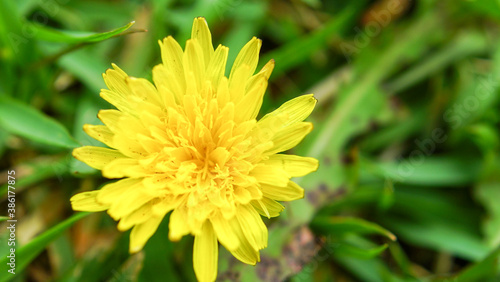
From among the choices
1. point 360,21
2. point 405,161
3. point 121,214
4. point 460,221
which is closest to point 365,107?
point 405,161

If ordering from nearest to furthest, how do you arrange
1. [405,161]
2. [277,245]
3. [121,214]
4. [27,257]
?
[121,214] → [27,257] → [277,245] → [405,161]

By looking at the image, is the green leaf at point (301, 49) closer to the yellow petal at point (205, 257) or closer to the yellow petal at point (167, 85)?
the yellow petal at point (167, 85)

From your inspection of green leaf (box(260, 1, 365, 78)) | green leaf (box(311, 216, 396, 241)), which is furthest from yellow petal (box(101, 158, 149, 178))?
green leaf (box(260, 1, 365, 78))

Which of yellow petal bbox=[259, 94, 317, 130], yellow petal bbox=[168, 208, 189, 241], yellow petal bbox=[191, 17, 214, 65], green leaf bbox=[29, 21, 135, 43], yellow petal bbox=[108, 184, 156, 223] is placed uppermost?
green leaf bbox=[29, 21, 135, 43]

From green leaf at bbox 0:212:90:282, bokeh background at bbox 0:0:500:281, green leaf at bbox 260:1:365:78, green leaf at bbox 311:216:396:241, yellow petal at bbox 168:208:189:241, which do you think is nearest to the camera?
yellow petal at bbox 168:208:189:241

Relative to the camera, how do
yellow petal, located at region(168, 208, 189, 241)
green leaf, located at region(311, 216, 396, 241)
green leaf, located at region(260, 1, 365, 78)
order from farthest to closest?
green leaf, located at region(260, 1, 365, 78) → green leaf, located at region(311, 216, 396, 241) → yellow petal, located at region(168, 208, 189, 241)

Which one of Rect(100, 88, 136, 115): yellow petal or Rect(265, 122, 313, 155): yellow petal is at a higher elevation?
Rect(100, 88, 136, 115): yellow petal

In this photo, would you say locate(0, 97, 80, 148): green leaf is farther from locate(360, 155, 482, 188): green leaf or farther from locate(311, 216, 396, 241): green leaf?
locate(360, 155, 482, 188): green leaf

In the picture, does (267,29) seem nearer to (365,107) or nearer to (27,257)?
(365,107)
